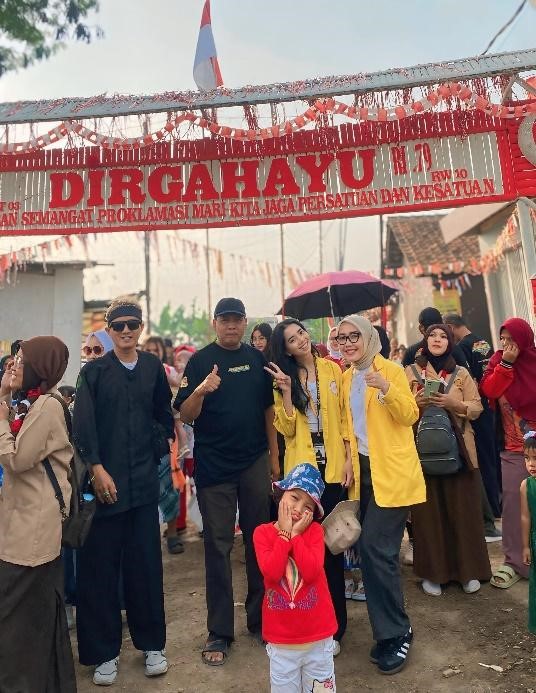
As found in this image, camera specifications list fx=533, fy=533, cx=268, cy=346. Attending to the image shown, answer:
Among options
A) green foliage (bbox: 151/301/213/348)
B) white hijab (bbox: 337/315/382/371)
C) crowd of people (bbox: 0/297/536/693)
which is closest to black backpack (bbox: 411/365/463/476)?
crowd of people (bbox: 0/297/536/693)

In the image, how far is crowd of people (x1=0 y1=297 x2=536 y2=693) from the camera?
7.61 ft

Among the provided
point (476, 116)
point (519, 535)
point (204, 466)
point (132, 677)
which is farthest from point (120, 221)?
point (519, 535)

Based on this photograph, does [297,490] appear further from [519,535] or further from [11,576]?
[519,535]

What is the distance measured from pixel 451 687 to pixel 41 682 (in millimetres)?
1906

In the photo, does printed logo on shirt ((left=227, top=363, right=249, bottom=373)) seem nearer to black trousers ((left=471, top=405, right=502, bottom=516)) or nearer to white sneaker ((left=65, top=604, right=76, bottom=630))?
white sneaker ((left=65, top=604, right=76, bottom=630))

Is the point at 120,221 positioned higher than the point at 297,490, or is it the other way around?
the point at 120,221

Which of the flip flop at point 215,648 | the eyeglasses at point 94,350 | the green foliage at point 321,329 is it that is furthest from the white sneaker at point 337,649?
the green foliage at point 321,329

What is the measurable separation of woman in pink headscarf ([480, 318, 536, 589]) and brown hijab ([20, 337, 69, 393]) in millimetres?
2755

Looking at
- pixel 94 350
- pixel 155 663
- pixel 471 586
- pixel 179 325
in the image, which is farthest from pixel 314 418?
pixel 179 325

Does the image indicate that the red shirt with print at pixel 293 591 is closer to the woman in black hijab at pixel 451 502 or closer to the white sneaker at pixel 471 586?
the woman in black hijab at pixel 451 502

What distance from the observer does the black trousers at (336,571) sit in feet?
9.73

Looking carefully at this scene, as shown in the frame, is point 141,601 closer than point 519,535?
Yes

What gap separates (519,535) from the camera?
147 inches

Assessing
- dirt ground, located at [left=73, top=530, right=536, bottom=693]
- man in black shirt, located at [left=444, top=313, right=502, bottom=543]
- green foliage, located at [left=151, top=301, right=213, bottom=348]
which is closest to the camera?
dirt ground, located at [left=73, top=530, right=536, bottom=693]
